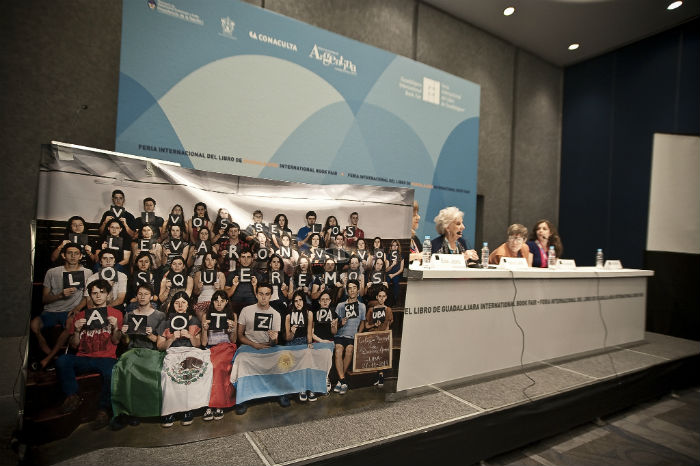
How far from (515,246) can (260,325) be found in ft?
8.26

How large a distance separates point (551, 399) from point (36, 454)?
91.9 inches

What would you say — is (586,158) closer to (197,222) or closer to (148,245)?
(197,222)

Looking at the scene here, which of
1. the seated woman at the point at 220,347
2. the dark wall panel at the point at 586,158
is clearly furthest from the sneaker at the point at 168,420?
the dark wall panel at the point at 586,158

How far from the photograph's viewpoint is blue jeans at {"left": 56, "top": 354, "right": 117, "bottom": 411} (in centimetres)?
121

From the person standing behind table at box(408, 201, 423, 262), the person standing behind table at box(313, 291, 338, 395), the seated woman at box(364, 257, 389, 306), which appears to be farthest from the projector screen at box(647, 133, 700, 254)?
the person standing behind table at box(313, 291, 338, 395)

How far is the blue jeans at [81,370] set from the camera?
1.21m

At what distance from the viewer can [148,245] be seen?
52.9 inches

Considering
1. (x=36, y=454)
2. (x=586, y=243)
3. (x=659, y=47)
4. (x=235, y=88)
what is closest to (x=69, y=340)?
(x=36, y=454)

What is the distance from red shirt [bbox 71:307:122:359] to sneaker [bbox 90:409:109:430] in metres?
0.20

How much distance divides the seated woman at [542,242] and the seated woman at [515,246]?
11cm

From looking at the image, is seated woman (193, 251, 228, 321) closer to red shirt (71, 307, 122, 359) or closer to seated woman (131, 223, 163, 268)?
seated woman (131, 223, 163, 268)

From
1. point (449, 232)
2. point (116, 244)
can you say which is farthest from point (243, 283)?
point (449, 232)

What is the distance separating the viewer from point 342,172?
3.72m

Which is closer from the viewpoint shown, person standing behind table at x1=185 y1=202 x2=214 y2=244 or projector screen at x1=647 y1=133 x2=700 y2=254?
person standing behind table at x1=185 y1=202 x2=214 y2=244
